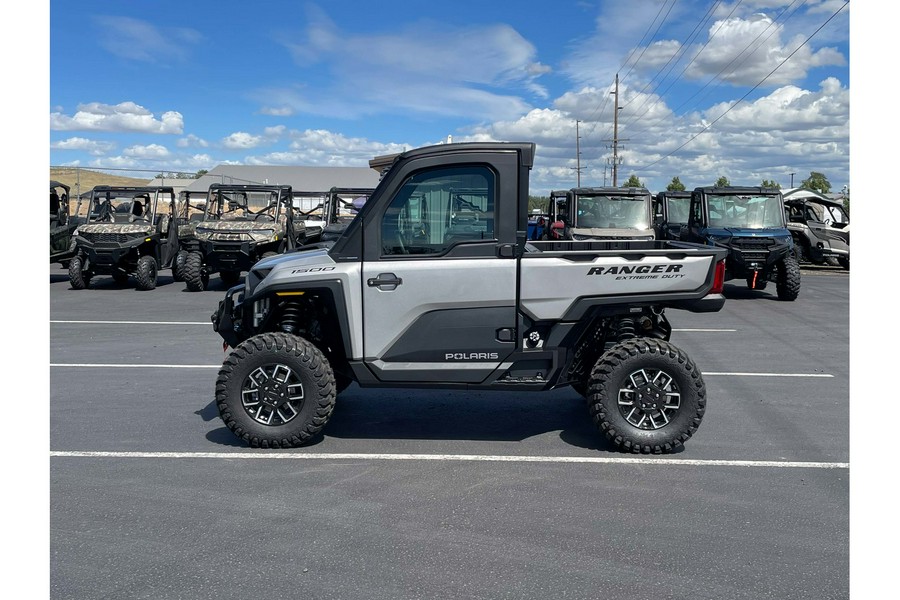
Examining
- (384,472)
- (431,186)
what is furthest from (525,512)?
(431,186)

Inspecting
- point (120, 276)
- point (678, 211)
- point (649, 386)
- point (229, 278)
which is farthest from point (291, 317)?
point (678, 211)

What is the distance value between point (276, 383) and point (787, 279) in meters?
12.7

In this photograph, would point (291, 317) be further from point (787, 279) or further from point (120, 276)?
point (120, 276)

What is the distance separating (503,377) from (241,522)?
2.12m

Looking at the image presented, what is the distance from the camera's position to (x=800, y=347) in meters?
10.3

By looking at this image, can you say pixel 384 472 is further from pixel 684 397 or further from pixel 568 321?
pixel 684 397

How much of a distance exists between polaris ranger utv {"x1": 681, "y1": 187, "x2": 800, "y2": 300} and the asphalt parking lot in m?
7.73

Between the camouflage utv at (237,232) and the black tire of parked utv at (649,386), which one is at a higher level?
the camouflage utv at (237,232)

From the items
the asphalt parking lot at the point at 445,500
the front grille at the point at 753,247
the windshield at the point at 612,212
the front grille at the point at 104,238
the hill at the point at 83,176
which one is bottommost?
the asphalt parking lot at the point at 445,500

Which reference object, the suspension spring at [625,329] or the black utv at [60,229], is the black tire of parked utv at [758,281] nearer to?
the suspension spring at [625,329]

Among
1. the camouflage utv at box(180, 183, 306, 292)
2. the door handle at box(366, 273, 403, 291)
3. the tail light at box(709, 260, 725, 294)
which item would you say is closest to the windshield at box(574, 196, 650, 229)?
the camouflage utv at box(180, 183, 306, 292)

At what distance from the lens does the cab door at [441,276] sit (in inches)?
214

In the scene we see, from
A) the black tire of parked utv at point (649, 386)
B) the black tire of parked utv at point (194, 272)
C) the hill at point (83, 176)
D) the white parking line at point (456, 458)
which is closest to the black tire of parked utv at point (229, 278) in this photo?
the black tire of parked utv at point (194, 272)

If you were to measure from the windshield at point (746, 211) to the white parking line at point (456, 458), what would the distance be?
1175 centimetres
